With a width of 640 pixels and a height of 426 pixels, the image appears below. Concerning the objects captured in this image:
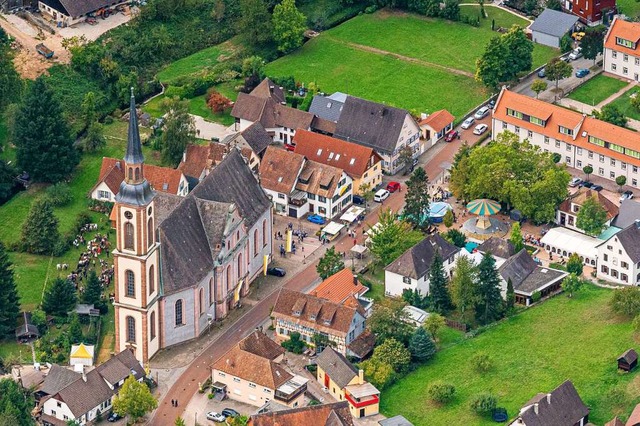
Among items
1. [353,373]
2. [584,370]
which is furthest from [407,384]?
[584,370]

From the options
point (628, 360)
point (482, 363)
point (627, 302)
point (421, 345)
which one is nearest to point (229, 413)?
point (421, 345)

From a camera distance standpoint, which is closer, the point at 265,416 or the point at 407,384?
the point at 265,416

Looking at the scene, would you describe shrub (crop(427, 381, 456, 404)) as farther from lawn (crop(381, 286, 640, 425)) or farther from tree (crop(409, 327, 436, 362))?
tree (crop(409, 327, 436, 362))

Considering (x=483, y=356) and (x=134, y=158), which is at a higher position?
(x=134, y=158)

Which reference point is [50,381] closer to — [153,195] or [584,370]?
[153,195]

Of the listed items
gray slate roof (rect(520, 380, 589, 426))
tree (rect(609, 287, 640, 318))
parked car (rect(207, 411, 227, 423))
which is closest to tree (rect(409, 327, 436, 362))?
gray slate roof (rect(520, 380, 589, 426))
